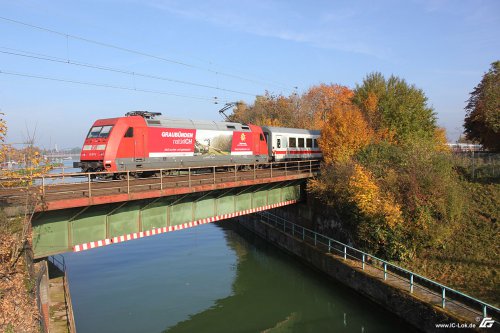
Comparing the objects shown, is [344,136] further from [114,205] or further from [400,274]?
[114,205]

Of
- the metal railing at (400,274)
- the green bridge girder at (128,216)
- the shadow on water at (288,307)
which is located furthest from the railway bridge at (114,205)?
the metal railing at (400,274)

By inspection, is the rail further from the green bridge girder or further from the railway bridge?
the green bridge girder

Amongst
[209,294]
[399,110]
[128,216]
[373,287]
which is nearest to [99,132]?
[128,216]

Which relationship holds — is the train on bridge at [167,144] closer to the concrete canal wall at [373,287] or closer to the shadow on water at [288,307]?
the concrete canal wall at [373,287]

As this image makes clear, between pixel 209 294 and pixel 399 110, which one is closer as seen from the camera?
pixel 209 294

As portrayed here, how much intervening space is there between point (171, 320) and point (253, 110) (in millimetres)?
55702

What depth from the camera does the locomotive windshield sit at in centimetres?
1838

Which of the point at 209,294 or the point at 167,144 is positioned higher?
the point at 167,144

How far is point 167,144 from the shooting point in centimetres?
2072

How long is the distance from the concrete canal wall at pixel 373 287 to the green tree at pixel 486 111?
698 inches

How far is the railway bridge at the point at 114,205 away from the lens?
40.4 ft

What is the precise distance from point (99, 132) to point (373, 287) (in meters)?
15.7

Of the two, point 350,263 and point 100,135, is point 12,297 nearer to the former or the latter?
point 100,135

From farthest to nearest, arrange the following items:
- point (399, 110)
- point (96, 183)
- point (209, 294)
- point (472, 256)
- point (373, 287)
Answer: point (399, 110) → point (209, 294) → point (96, 183) → point (472, 256) → point (373, 287)
